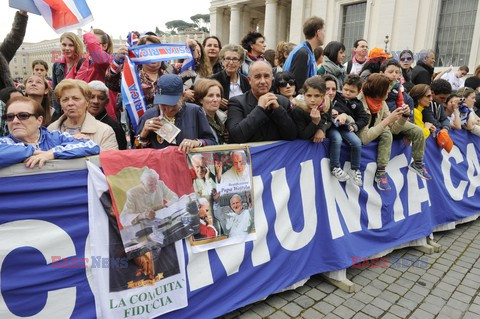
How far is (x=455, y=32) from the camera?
20.0m

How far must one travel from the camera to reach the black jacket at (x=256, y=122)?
9.84ft

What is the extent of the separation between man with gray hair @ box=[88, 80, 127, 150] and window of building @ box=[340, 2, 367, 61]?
80.8ft

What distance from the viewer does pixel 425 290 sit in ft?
11.2

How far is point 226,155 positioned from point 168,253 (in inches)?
36.2

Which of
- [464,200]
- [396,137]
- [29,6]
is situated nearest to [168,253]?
[29,6]

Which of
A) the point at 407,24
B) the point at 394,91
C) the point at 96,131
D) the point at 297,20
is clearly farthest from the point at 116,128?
the point at 297,20

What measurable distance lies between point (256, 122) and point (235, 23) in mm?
36970

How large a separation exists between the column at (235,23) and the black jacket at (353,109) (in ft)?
114

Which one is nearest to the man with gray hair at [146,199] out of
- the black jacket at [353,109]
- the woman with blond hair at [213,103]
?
the woman with blond hair at [213,103]

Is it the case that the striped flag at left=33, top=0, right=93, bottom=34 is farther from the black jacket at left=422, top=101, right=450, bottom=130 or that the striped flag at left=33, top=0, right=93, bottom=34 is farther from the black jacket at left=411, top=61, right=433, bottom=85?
the black jacket at left=411, top=61, right=433, bottom=85

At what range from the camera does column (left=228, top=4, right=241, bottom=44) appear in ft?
120

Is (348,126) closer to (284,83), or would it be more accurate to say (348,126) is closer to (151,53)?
(284,83)

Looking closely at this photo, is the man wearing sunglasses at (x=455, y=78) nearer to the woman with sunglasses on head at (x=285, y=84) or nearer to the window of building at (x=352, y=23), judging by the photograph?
the woman with sunglasses on head at (x=285, y=84)

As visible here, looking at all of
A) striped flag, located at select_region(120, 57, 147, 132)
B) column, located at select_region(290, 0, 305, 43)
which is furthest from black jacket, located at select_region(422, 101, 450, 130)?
column, located at select_region(290, 0, 305, 43)
